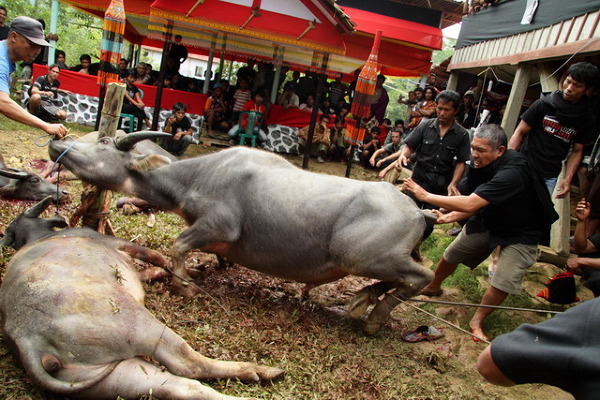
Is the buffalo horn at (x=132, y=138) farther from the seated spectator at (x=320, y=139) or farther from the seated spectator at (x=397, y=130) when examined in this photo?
the seated spectator at (x=320, y=139)

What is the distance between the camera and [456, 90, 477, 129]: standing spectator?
9164mm

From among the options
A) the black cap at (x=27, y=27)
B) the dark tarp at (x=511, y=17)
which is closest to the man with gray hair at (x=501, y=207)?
the dark tarp at (x=511, y=17)

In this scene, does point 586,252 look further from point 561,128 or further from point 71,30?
point 71,30

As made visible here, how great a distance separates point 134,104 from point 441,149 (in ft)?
23.7

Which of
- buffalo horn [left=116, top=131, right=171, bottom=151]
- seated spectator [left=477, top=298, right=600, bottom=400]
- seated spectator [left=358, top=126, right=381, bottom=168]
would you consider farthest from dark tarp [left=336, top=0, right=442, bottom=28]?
seated spectator [left=477, top=298, right=600, bottom=400]

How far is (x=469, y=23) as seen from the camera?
995cm

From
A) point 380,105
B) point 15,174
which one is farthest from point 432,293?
point 380,105

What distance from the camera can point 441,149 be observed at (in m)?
5.29

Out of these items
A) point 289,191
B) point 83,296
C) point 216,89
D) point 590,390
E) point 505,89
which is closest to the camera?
point 590,390

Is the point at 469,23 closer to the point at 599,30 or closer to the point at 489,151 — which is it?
the point at 599,30

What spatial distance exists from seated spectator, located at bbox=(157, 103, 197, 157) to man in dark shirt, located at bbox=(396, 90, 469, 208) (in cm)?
523

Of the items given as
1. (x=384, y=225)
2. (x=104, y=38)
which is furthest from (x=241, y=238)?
(x=104, y=38)

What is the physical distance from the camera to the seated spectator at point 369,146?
39.6ft

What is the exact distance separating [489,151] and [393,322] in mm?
1833
